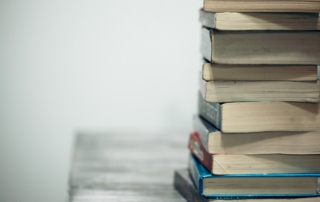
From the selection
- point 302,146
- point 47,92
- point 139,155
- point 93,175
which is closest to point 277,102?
point 302,146

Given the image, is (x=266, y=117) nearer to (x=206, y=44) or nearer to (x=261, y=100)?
(x=261, y=100)

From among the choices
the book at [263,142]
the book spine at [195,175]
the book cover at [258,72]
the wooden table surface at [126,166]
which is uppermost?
the book cover at [258,72]

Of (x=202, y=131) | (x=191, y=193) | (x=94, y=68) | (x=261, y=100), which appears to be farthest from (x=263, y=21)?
(x=94, y=68)

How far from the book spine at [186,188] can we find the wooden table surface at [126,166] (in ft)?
0.04

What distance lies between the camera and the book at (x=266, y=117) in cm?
93

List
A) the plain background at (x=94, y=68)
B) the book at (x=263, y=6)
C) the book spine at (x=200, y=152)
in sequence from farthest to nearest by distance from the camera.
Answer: the plain background at (x=94, y=68)
the book spine at (x=200, y=152)
the book at (x=263, y=6)

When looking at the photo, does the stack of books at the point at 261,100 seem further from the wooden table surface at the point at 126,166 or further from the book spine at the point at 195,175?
the wooden table surface at the point at 126,166

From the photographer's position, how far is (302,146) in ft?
3.16

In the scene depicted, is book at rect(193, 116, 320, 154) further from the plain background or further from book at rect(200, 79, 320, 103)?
the plain background

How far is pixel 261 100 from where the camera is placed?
95 cm

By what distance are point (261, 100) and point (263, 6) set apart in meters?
0.17

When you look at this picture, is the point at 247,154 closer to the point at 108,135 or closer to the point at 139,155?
the point at 139,155

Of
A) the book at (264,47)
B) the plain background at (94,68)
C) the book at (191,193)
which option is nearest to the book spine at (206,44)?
the book at (264,47)

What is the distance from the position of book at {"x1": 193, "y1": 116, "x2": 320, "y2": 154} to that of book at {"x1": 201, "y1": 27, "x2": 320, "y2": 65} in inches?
5.1
